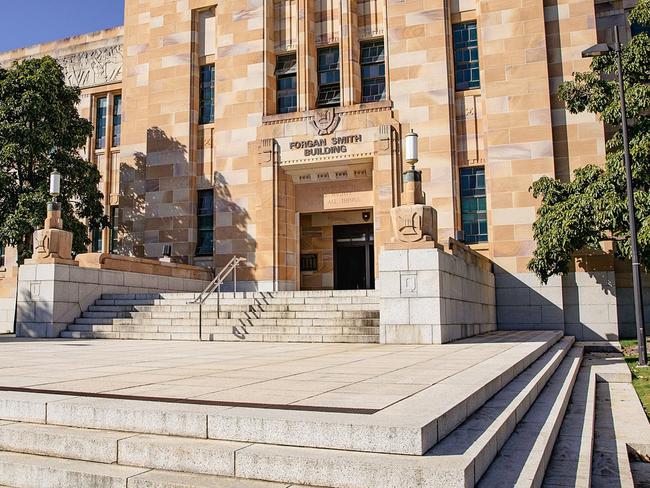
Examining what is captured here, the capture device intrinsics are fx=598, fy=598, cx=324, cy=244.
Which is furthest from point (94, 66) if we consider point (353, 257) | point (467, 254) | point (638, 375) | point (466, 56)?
point (638, 375)

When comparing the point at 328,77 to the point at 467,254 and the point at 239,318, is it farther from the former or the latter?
the point at 239,318

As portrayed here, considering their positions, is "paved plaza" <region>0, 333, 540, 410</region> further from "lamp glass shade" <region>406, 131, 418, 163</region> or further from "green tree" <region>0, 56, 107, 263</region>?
"green tree" <region>0, 56, 107, 263</region>

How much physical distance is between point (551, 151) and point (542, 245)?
3.87 metres

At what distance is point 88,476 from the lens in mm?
3857

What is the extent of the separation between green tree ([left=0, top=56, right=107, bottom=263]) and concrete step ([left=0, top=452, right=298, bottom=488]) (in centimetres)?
1662

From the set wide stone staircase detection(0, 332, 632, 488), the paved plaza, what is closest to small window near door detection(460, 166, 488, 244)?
the paved plaza

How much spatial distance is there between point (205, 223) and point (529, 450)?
63.9 ft

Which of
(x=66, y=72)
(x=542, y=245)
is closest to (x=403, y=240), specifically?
(x=542, y=245)

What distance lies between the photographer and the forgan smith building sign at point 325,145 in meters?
20.5

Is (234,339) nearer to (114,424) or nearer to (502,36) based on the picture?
(114,424)

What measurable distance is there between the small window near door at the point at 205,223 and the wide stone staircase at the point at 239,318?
5.65 metres

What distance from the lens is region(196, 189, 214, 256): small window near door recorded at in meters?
22.6

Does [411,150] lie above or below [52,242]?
above

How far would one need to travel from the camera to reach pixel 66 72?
28312mm
